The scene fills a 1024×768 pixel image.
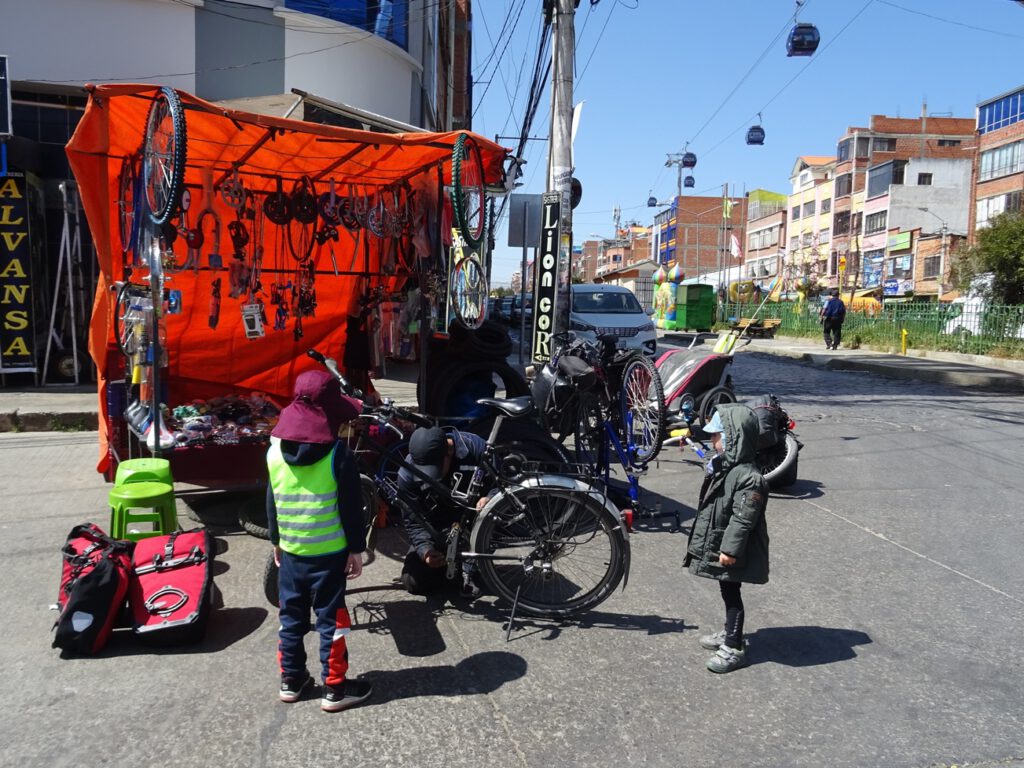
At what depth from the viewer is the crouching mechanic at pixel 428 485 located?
175 inches

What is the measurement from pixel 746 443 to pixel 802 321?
32612 mm

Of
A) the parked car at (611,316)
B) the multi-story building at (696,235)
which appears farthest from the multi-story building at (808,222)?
the parked car at (611,316)

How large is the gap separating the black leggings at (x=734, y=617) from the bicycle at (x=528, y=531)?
593mm

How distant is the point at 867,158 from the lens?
66812mm

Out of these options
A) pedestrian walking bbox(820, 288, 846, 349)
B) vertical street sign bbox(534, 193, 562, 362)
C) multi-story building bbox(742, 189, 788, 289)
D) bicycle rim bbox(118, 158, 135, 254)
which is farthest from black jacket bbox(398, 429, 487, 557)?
multi-story building bbox(742, 189, 788, 289)

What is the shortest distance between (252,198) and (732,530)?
5.71m

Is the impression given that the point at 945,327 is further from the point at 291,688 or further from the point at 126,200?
the point at 291,688

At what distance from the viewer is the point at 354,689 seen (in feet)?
11.6

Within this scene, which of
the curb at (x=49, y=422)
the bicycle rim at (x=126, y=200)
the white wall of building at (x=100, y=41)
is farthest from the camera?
the white wall of building at (x=100, y=41)

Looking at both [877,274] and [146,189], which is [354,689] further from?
[877,274]

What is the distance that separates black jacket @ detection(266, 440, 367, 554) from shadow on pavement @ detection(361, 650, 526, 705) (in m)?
0.67

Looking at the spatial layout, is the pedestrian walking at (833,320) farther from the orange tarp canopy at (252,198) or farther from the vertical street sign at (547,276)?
the orange tarp canopy at (252,198)

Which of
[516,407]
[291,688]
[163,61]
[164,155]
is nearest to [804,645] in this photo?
[516,407]

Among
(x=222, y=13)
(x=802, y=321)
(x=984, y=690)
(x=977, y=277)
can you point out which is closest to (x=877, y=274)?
(x=802, y=321)
